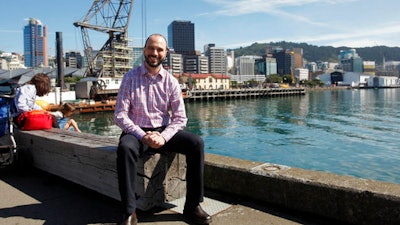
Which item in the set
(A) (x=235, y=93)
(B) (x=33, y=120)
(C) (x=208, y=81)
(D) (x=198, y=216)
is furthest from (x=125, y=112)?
(C) (x=208, y=81)

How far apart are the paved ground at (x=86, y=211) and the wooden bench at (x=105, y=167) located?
0.45ft

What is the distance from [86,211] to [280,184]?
1.70 meters

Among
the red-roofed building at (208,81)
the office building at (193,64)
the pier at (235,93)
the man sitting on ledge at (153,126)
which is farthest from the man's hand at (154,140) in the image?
the office building at (193,64)

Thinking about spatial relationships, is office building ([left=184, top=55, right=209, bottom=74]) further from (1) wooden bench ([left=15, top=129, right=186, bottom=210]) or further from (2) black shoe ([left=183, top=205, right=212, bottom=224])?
(2) black shoe ([left=183, top=205, right=212, bottom=224])

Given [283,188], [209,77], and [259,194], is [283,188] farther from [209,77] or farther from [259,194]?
[209,77]

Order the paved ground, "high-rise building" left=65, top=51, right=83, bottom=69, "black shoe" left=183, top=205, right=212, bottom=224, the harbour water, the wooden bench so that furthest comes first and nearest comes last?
"high-rise building" left=65, top=51, right=83, bottom=69 → the harbour water → the wooden bench → the paved ground → "black shoe" left=183, top=205, right=212, bottom=224

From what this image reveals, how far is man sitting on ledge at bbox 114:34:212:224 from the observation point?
2.60 m

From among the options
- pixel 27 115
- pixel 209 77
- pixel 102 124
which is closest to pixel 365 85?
pixel 209 77

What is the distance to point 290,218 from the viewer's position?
282cm

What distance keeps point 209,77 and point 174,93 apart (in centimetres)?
11064

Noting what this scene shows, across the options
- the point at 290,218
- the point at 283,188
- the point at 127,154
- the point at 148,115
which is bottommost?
the point at 290,218

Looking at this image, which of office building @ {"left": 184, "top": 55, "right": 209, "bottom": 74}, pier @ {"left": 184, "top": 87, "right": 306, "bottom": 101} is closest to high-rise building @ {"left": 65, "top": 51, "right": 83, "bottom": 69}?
office building @ {"left": 184, "top": 55, "right": 209, "bottom": 74}

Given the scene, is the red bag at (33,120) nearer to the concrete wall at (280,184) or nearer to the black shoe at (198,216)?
the concrete wall at (280,184)

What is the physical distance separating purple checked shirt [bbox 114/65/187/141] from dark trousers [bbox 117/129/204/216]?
0.19m
